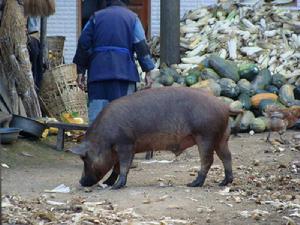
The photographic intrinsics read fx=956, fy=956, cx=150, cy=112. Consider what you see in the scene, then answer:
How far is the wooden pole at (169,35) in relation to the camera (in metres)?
17.5


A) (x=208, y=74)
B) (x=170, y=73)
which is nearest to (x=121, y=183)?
(x=208, y=74)

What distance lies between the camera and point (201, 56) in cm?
1780

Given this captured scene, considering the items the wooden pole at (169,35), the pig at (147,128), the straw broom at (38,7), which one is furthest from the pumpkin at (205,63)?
the pig at (147,128)

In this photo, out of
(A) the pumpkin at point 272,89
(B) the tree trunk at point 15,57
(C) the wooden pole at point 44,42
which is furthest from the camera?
(A) the pumpkin at point 272,89

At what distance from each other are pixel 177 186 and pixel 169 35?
27.1 feet

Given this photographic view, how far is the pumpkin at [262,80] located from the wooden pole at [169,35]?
2.10 metres

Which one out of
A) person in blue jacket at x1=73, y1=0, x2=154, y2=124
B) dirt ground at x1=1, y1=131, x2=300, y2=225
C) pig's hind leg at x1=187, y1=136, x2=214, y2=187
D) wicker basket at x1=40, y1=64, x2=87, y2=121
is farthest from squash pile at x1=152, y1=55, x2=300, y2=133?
pig's hind leg at x1=187, y1=136, x2=214, y2=187

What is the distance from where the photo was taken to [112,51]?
34.3 feet

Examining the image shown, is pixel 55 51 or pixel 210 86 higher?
pixel 55 51

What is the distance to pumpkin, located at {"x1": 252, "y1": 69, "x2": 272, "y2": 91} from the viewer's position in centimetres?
1577

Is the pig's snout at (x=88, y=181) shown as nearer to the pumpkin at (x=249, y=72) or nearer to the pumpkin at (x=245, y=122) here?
the pumpkin at (x=245, y=122)

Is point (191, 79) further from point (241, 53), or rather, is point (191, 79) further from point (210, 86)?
point (241, 53)

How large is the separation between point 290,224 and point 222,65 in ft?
27.8

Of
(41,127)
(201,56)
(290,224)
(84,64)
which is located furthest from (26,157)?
(201,56)
